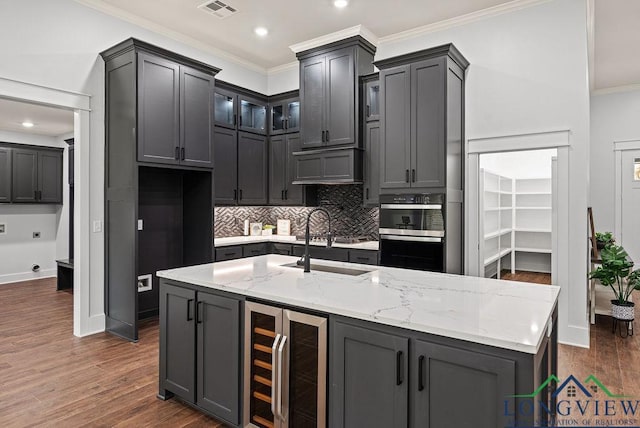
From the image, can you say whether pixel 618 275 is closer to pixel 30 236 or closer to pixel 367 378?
A: pixel 367 378

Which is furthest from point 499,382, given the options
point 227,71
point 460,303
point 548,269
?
point 548,269

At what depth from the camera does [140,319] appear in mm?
4602

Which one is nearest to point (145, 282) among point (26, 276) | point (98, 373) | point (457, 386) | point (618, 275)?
point (98, 373)

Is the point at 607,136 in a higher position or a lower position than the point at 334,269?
higher

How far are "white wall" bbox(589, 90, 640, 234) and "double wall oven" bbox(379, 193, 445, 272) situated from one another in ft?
15.6

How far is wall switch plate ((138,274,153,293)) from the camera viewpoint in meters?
4.61

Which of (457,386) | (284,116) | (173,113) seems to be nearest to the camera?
(457,386)

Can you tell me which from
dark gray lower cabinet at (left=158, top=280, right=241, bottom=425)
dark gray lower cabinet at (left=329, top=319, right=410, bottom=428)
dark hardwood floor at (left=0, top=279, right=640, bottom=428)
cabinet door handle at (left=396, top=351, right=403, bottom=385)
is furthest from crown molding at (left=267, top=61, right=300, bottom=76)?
cabinet door handle at (left=396, top=351, right=403, bottom=385)

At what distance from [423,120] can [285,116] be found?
2358 mm

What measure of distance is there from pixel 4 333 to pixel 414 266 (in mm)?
4405

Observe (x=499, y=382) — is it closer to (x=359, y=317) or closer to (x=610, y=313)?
(x=359, y=317)

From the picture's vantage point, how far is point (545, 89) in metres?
4.02

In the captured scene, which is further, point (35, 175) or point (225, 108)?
point (35, 175)

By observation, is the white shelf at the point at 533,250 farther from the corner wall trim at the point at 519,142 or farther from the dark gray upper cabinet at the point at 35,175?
the dark gray upper cabinet at the point at 35,175
